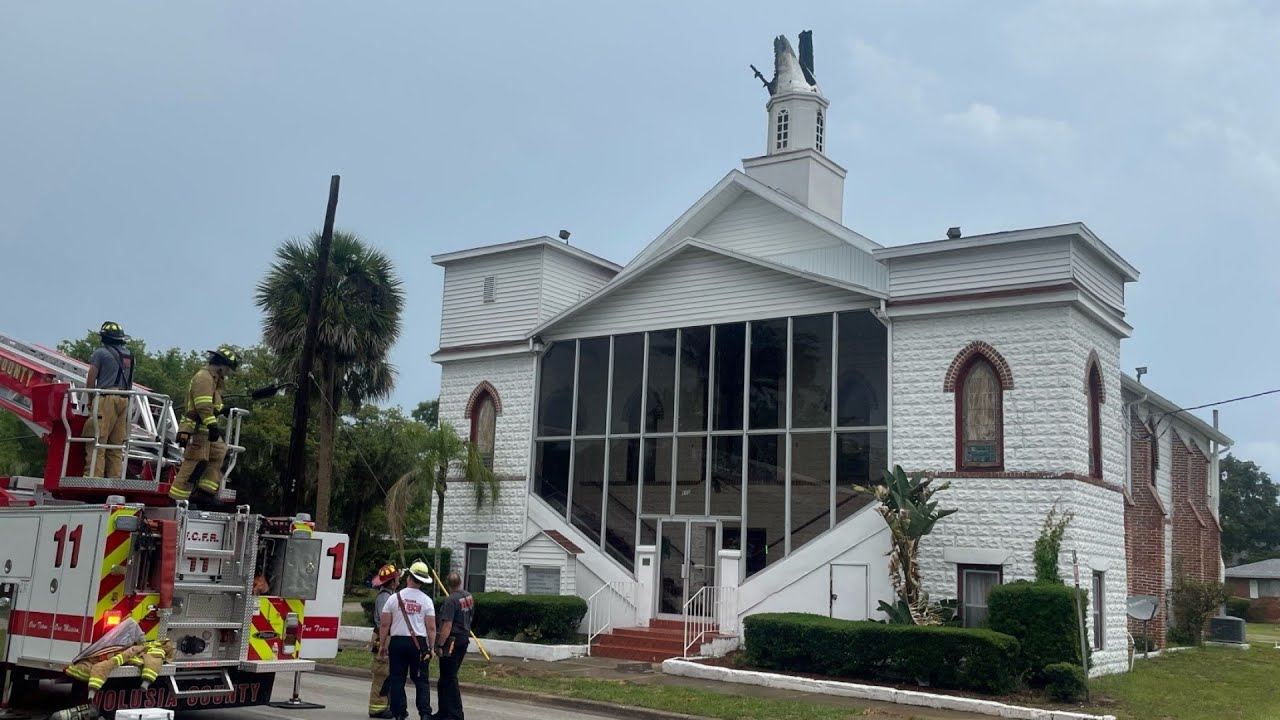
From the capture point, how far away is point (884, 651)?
17.8 meters

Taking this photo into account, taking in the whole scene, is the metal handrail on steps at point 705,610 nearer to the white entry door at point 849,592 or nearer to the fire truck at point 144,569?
the white entry door at point 849,592

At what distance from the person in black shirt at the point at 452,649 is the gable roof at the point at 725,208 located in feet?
38.9

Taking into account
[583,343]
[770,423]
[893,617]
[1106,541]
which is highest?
[583,343]

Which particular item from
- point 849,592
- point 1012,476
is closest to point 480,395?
point 849,592

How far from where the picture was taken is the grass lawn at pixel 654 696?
14.7m

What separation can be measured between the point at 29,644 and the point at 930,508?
1323cm

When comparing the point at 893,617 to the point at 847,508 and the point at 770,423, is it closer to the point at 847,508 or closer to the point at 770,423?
the point at 847,508

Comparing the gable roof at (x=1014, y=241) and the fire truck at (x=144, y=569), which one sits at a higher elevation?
the gable roof at (x=1014, y=241)

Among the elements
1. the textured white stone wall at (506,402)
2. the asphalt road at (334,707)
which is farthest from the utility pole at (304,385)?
the textured white stone wall at (506,402)

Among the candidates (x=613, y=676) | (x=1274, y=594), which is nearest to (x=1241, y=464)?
(x=1274, y=594)

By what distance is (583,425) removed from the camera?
24.9m

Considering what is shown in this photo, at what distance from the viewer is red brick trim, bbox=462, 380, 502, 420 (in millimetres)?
Answer: 26188

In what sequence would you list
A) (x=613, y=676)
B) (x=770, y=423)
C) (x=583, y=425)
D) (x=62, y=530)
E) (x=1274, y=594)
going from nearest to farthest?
(x=62, y=530) < (x=613, y=676) < (x=770, y=423) < (x=583, y=425) < (x=1274, y=594)

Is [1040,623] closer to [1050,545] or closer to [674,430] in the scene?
[1050,545]
